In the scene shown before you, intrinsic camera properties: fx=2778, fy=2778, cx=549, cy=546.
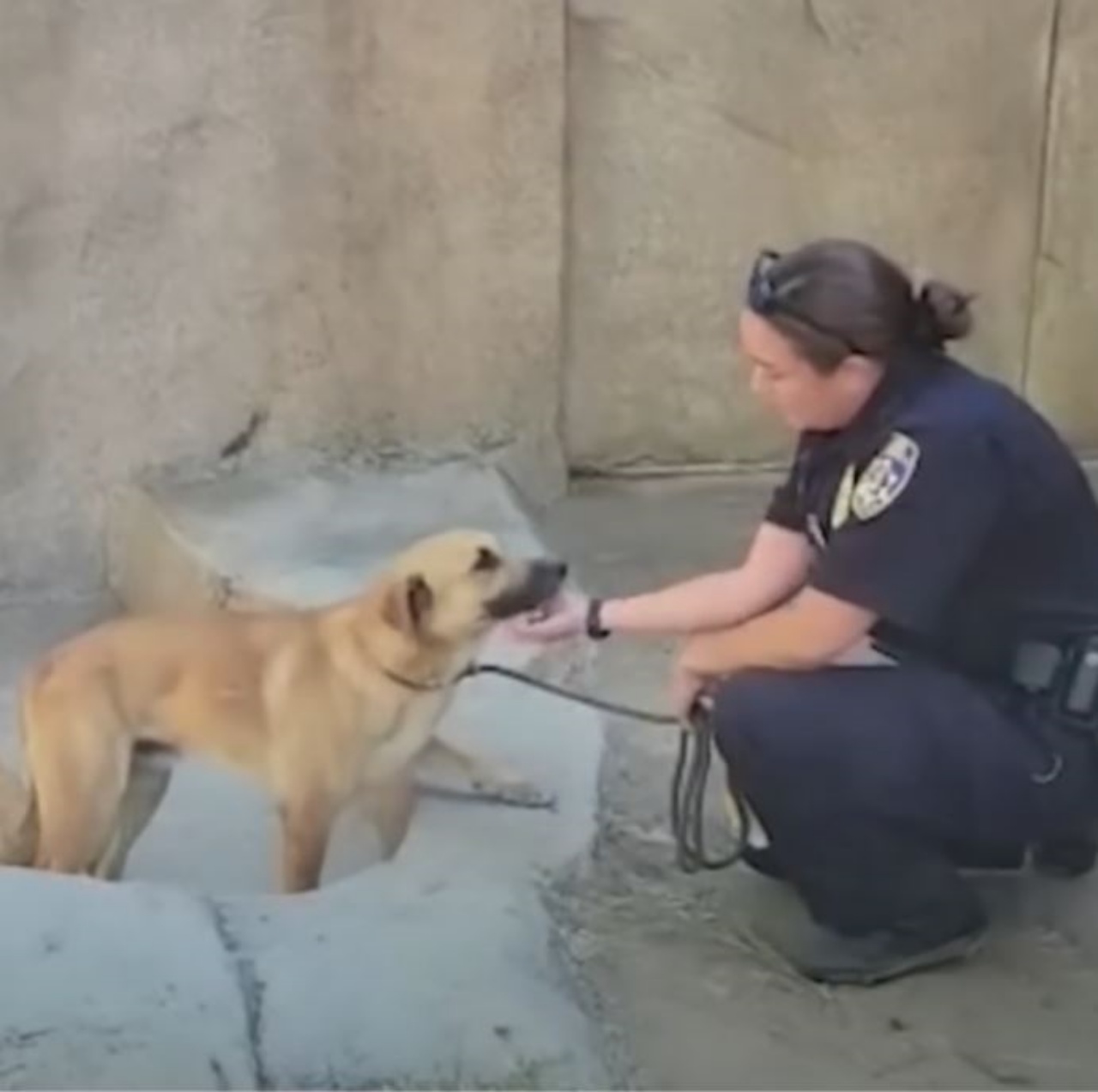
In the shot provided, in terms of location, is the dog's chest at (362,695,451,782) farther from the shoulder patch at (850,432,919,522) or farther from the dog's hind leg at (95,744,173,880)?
the shoulder patch at (850,432,919,522)

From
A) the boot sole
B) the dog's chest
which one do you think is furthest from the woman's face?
the dog's chest

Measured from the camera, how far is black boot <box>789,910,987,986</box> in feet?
11.8

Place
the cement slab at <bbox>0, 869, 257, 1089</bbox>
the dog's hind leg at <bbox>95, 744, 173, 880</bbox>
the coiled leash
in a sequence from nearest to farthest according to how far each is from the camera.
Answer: the cement slab at <bbox>0, 869, 257, 1089</bbox>
the coiled leash
the dog's hind leg at <bbox>95, 744, 173, 880</bbox>

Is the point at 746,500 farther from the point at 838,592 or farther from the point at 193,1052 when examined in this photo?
the point at 193,1052

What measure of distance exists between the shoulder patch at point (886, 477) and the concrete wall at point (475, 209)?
8.10 feet

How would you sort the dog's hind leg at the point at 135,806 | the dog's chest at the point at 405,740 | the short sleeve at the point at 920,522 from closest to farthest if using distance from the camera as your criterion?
the short sleeve at the point at 920,522
the dog's chest at the point at 405,740
the dog's hind leg at the point at 135,806

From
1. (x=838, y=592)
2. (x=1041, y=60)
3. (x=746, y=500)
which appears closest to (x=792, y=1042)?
(x=838, y=592)

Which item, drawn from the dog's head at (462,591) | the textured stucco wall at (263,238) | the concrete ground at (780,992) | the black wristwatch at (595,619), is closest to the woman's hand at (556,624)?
the black wristwatch at (595,619)

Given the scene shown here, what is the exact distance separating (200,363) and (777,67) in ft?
4.50

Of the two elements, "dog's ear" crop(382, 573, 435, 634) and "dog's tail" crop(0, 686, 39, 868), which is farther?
"dog's tail" crop(0, 686, 39, 868)

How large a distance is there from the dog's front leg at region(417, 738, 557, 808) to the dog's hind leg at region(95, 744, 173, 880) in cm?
42

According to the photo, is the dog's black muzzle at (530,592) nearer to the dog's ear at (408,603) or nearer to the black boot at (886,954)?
the dog's ear at (408,603)

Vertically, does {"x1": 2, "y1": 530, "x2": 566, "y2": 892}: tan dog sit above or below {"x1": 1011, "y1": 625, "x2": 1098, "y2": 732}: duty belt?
below

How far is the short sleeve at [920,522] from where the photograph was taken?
3328 millimetres
